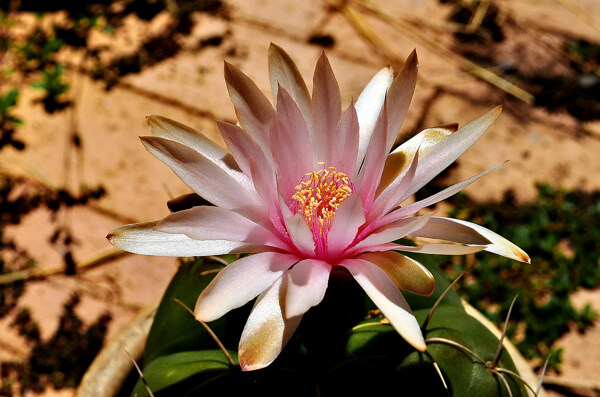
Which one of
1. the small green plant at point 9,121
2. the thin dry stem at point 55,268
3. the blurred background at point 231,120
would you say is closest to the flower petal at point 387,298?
the blurred background at point 231,120

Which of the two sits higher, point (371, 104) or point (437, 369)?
point (371, 104)

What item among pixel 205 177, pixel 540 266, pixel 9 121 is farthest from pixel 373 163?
pixel 9 121

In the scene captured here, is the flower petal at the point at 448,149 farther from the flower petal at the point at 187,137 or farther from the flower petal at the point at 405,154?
the flower petal at the point at 187,137

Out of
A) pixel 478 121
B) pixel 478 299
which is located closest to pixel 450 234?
pixel 478 121

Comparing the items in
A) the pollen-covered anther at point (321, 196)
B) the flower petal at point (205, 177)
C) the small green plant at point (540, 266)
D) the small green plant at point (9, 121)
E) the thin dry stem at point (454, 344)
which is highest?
the flower petal at point (205, 177)

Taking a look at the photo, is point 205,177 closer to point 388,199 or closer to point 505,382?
point 388,199

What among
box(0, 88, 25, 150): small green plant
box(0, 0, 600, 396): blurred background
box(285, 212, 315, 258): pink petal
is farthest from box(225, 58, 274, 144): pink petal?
box(0, 88, 25, 150): small green plant

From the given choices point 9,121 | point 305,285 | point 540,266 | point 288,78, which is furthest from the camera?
point 9,121
